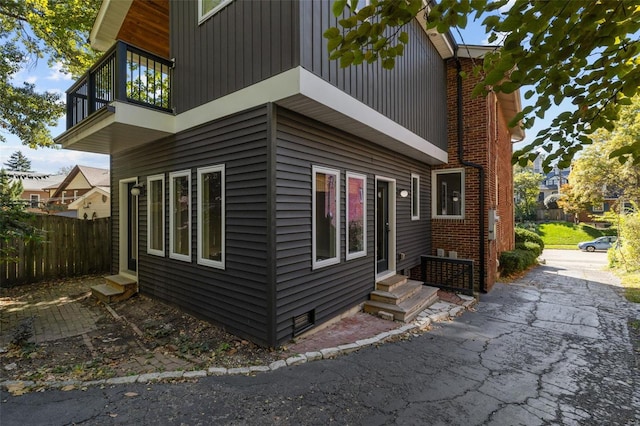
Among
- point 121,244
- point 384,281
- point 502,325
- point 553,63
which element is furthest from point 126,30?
point 502,325

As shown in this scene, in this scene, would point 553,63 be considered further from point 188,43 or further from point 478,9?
point 188,43

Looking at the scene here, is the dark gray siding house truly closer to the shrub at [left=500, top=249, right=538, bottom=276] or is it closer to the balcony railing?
the balcony railing

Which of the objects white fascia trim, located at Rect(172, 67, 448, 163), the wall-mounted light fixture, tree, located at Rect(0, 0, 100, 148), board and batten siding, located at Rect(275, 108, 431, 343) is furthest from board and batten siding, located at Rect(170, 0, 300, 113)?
tree, located at Rect(0, 0, 100, 148)

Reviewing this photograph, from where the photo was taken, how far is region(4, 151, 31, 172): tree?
6012mm

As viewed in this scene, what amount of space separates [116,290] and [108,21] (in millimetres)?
5931

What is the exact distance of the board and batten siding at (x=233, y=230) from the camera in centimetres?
416

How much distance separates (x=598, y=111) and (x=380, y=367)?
326cm

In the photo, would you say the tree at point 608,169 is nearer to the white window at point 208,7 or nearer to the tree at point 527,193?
the tree at point 527,193

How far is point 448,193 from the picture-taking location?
8.62 m

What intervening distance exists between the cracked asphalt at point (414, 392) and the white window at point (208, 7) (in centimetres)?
527

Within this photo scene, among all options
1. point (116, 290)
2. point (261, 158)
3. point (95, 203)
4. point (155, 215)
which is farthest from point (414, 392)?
point (95, 203)

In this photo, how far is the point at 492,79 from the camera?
68.2 inches

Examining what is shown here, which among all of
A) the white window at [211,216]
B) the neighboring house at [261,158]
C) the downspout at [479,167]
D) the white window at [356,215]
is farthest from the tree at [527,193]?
the white window at [211,216]

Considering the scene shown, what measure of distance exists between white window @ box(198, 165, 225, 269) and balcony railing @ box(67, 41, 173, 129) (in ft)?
5.66
